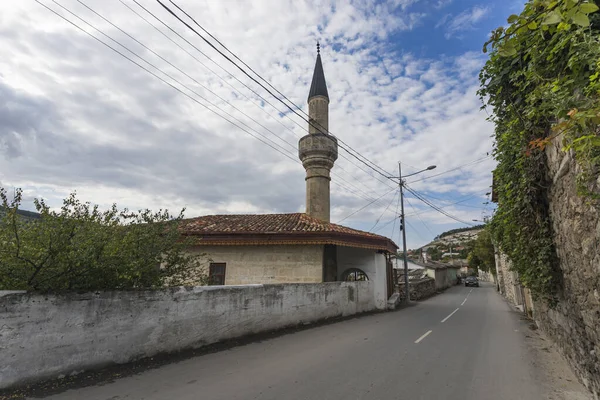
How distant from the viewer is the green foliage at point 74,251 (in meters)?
4.64

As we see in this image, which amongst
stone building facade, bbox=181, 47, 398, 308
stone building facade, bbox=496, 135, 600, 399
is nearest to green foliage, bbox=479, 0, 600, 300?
stone building facade, bbox=496, 135, 600, 399

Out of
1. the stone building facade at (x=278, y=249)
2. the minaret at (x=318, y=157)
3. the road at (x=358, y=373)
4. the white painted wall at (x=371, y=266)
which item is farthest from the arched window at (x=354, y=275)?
the road at (x=358, y=373)

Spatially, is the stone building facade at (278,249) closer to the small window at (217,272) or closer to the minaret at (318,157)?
the small window at (217,272)

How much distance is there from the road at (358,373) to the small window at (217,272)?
19.4ft

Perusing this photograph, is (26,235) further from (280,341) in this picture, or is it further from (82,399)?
(280,341)

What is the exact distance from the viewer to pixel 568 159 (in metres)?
4.25

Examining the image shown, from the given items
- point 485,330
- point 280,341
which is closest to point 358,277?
point 485,330

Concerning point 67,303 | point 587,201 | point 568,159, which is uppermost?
point 568,159

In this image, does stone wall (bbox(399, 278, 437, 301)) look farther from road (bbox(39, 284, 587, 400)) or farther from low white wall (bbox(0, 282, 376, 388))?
low white wall (bbox(0, 282, 376, 388))

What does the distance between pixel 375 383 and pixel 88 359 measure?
470 cm

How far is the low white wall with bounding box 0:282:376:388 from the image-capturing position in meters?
4.26

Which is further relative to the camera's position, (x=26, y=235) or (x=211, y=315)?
(x=211, y=315)

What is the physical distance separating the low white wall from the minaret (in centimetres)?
931

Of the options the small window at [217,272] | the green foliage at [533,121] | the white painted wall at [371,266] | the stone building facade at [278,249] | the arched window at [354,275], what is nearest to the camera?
the green foliage at [533,121]
